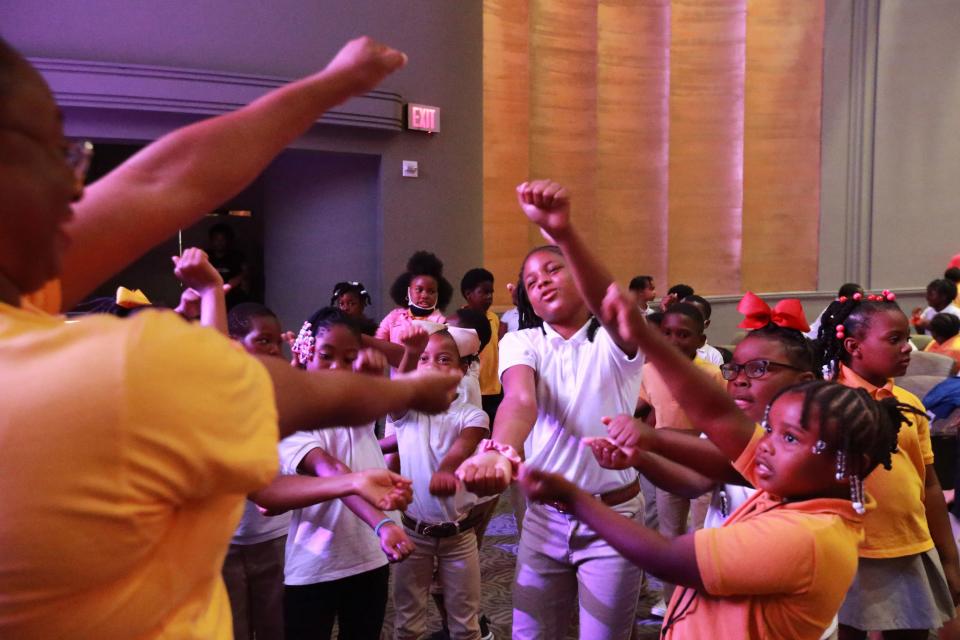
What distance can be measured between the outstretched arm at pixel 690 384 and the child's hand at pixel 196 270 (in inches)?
36.6

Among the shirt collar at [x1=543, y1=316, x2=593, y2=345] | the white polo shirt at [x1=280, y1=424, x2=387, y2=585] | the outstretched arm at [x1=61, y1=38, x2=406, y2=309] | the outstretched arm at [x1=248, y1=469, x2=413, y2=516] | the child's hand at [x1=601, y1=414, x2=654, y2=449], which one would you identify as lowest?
the white polo shirt at [x1=280, y1=424, x2=387, y2=585]

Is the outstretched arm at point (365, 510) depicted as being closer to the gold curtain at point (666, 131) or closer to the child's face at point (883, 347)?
the child's face at point (883, 347)

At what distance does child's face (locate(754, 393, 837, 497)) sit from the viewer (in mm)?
1752

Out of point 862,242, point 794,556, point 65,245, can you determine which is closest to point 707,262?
point 862,242

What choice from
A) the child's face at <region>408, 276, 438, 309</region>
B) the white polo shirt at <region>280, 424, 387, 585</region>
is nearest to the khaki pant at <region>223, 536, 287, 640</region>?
the white polo shirt at <region>280, 424, 387, 585</region>

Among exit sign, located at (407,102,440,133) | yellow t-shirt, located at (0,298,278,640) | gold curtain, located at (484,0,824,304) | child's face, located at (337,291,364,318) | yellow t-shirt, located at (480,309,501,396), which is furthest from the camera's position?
gold curtain, located at (484,0,824,304)

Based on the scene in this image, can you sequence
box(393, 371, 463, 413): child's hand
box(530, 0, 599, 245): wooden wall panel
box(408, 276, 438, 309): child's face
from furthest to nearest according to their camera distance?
box(530, 0, 599, 245): wooden wall panel → box(408, 276, 438, 309): child's face → box(393, 371, 463, 413): child's hand

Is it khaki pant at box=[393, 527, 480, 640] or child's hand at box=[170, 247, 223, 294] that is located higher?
child's hand at box=[170, 247, 223, 294]

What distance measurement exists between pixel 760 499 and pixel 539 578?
1.04m

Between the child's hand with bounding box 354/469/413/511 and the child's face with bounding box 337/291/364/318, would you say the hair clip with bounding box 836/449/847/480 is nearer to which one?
the child's hand with bounding box 354/469/413/511

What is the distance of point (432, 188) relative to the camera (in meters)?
7.20

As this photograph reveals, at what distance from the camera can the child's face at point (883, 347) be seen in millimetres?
2889

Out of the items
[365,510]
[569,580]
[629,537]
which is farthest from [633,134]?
[629,537]

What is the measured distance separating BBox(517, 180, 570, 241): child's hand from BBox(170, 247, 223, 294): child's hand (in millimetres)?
774
